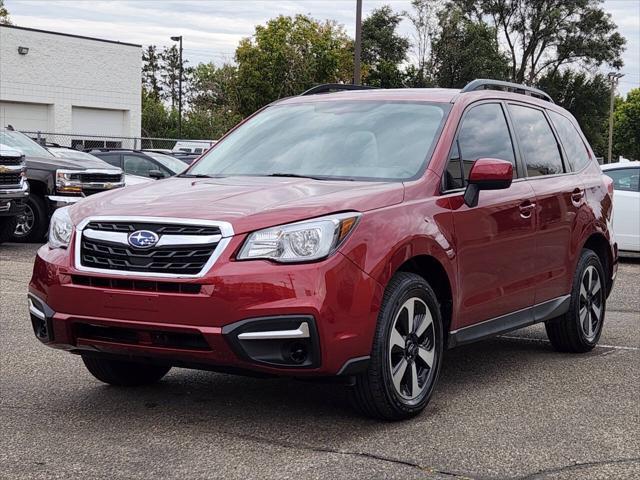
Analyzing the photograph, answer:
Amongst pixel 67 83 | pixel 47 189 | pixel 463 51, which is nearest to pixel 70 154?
pixel 47 189

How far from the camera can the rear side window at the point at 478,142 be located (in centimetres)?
577

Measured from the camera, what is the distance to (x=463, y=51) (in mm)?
55219

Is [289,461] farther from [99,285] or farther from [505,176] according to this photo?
[505,176]

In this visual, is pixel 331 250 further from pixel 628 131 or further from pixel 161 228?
pixel 628 131

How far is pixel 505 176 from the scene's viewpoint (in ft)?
18.3

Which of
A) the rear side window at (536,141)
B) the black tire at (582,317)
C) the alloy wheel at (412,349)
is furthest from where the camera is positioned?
the black tire at (582,317)

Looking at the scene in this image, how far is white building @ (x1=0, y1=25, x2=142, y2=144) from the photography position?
39.4m

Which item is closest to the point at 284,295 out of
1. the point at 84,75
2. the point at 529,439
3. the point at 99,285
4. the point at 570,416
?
the point at 99,285

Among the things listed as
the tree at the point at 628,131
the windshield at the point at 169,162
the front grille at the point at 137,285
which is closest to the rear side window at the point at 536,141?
the front grille at the point at 137,285

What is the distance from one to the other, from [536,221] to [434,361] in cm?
150

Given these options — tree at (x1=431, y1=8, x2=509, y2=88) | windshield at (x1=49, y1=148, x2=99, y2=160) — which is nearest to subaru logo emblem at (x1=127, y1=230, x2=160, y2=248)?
windshield at (x1=49, y1=148, x2=99, y2=160)

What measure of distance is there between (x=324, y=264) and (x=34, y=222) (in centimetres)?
1195

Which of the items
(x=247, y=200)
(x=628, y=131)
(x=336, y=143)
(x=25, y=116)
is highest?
(x=628, y=131)

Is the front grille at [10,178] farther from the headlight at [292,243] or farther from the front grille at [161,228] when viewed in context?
the headlight at [292,243]
